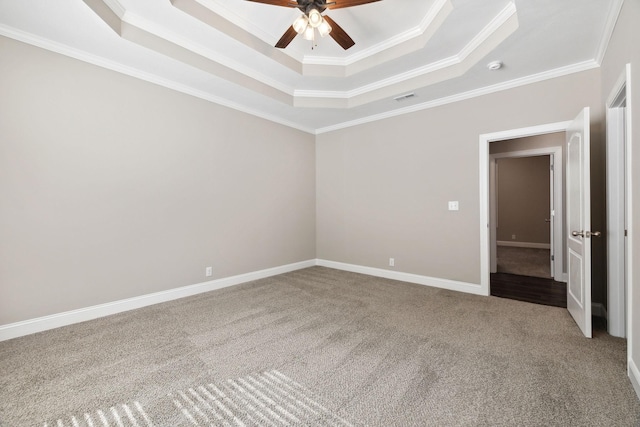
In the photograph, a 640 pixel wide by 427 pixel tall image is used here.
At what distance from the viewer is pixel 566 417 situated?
153 centimetres

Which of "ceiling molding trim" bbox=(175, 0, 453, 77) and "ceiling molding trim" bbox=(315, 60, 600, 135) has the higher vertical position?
"ceiling molding trim" bbox=(175, 0, 453, 77)

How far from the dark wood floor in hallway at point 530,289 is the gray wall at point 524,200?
3.80 m

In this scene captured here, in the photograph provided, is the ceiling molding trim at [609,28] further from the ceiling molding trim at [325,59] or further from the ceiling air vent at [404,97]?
the ceiling air vent at [404,97]

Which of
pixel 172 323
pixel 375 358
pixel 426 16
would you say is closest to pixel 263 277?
pixel 172 323

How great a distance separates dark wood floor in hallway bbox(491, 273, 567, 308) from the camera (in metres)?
3.51

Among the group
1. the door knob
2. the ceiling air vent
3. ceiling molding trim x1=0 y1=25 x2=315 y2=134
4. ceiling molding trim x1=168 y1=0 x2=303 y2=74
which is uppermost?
ceiling molding trim x1=168 y1=0 x2=303 y2=74

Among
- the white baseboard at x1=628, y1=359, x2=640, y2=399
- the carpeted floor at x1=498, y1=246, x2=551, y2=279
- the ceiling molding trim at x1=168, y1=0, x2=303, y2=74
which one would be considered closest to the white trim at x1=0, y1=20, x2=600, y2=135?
the ceiling molding trim at x1=168, y1=0, x2=303, y2=74

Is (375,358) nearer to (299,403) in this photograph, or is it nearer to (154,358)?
(299,403)

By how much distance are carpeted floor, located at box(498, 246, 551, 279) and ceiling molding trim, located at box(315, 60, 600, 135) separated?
318 centimetres

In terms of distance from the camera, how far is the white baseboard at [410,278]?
149 inches

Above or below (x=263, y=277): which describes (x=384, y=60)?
above

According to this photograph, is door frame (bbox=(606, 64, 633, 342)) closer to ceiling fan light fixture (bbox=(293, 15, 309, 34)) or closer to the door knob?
the door knob

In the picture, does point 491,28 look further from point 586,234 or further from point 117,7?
point 117,7

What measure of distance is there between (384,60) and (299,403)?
139 inches
